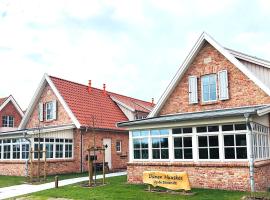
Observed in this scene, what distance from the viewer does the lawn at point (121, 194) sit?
13180mm

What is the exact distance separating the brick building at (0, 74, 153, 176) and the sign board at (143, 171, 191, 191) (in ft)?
24.0

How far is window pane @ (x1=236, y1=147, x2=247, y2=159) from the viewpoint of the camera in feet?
47.4

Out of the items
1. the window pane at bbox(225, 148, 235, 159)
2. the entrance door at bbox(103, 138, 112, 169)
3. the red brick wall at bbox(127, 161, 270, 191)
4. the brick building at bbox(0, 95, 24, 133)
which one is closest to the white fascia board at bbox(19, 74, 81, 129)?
the entrance door at bbox(103, 138, 112, 169)

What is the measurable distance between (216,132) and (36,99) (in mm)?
17935

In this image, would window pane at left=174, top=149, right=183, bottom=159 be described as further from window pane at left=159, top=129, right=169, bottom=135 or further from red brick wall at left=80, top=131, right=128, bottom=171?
red brick wall at left=80, top=131, right=128, bottom=171

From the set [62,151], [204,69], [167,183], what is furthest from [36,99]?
[167,183]

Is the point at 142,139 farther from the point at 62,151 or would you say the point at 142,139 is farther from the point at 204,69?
the point at 62,151

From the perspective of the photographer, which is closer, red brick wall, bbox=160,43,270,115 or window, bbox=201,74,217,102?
red brick wall, bbox=160,43,270,115

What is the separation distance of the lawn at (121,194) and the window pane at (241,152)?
1550 millimetres

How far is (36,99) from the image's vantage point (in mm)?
28641

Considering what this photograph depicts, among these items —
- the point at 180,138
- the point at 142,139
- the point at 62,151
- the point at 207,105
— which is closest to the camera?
the point at 180,138

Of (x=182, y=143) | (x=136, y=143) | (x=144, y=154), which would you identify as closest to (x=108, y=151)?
(x=136, y=143)

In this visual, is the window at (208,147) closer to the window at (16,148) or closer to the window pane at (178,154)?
the window pane at (178,154)

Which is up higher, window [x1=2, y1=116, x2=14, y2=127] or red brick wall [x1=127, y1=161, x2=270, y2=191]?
window [x1=2, y1=116, x2=14, y2=127]
